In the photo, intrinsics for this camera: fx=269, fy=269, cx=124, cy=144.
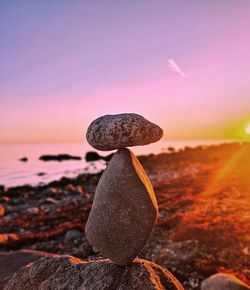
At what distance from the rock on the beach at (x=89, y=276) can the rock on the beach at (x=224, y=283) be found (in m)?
2.17

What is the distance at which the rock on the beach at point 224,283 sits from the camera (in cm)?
793

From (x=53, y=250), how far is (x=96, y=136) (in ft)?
36.5

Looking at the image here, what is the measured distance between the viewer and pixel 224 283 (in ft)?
26.8

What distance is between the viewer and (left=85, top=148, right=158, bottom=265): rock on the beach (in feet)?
20.8

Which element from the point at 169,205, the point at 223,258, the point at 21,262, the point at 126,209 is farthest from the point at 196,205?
the point at 126,209

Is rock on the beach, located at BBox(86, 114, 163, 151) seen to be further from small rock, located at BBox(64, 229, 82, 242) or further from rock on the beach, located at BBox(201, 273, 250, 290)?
small rock, located at BBox(64, 229, 82, 242)

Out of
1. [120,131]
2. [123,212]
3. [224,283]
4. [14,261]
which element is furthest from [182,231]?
[120,131]

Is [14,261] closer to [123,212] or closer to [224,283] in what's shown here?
[123,212]

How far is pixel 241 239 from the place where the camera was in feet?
42.0

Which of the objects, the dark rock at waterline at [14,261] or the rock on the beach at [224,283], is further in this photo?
the dark rock at waterline at [14,261]

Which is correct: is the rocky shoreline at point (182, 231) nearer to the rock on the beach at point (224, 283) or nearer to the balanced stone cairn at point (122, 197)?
the rock on the beach at point (224, 283)

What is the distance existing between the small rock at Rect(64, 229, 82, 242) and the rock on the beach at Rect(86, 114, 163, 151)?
11744mm

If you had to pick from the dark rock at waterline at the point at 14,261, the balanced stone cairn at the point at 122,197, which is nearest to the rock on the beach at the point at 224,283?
the balanced stone cairn at the point at 122,197

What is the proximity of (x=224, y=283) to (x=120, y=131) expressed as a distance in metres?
5.82
